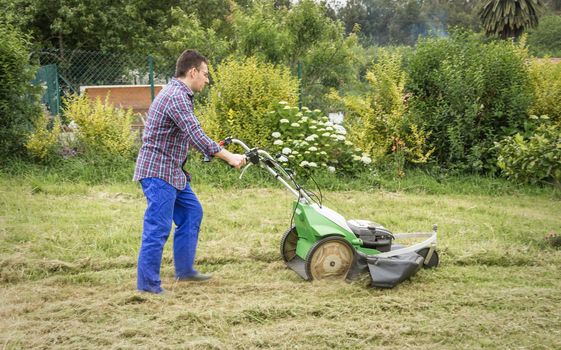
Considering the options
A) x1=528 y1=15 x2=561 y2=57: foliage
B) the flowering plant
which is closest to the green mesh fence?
the flowering plant

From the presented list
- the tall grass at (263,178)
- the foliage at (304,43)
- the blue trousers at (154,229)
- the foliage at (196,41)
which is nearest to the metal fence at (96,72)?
the foliage at (196,41)

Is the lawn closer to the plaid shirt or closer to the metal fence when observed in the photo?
the plaid shirt

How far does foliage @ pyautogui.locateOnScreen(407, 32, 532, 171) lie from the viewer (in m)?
9.30

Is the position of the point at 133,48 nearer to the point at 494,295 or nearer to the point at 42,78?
the point at 42,78

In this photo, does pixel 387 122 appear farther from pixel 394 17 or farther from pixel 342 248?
pixel 394 17

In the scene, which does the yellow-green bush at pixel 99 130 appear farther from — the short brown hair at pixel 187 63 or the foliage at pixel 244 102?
the short brown hair at pixel 187 63

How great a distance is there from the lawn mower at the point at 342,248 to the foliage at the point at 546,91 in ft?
18.3

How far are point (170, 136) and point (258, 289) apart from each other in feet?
4.71

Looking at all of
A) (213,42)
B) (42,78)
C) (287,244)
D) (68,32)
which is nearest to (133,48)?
(68,32)

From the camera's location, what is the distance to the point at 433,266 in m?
5.40

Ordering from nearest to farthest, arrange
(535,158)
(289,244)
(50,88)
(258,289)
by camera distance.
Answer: (258,289) < (289,244) < (535,158) < (50,88)

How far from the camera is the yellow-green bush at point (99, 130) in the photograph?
9.56 meters

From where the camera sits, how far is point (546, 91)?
9672mm

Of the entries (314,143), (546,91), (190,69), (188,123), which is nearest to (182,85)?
(190,69)
